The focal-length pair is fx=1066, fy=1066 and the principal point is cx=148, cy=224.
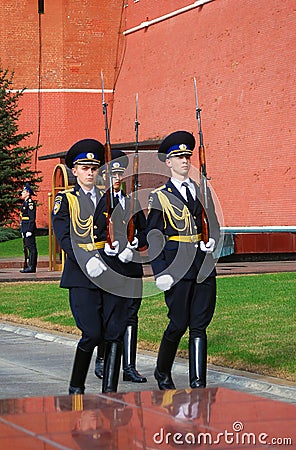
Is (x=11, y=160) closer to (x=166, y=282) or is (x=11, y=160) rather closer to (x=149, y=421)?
(x=166, y=282)

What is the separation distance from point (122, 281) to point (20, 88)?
1478 inches

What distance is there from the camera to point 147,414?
4.74 meters

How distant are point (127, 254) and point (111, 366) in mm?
942

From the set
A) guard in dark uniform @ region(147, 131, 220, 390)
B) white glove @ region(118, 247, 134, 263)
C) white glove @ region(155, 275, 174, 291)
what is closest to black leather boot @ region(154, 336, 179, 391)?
guard in dark uniform @ region(147, 131, 220, 390)

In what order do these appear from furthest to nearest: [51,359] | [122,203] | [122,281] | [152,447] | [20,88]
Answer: [20,88] < [51,359] < [122,203] < [122,281] < [152,447]

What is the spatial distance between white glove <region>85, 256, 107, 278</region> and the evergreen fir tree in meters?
33.2

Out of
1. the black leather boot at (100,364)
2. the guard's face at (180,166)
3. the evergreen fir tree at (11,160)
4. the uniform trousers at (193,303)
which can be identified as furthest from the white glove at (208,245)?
the evergreen fir tree at (11,160)

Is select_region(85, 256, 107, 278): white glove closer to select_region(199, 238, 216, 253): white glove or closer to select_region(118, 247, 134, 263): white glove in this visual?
select_region(118, 247, 134, 263): white glove

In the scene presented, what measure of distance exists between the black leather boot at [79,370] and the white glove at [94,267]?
571 mm

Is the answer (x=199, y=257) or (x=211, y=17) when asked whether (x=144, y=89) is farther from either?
(x=199, y=257)

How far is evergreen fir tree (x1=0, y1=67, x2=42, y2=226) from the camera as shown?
1620 inches

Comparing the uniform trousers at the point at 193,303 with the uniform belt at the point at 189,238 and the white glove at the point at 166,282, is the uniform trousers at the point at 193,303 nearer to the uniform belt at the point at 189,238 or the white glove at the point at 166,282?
the white glove at the point at 166,282

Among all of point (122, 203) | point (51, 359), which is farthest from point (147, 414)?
point (51, 359)

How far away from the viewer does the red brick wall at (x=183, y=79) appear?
32844mm
